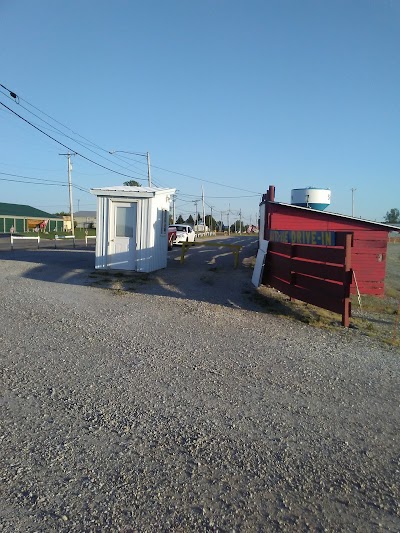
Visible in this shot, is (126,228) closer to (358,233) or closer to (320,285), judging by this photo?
(320,285)

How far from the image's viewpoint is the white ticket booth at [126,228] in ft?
48.2

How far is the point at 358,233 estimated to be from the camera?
1642 centimetres

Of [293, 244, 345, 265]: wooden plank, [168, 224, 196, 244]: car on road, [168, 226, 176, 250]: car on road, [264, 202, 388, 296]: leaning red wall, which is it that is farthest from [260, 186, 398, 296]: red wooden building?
[168, 224, 196, 244]: car on road

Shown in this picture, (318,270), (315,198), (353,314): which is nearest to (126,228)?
(318,270)

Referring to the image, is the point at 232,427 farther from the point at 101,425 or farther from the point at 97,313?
the point at 97,313

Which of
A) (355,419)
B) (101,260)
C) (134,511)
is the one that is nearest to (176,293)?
(101,260)

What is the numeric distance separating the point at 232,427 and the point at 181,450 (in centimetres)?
64

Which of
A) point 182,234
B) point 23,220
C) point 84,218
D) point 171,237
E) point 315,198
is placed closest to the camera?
point 315,198

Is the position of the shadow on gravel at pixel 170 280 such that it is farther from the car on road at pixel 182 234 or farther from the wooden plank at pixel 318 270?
the car on road at pixel 182 234

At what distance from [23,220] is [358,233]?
76.5 m

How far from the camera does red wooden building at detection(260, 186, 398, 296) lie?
15664mm

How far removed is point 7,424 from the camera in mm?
4121

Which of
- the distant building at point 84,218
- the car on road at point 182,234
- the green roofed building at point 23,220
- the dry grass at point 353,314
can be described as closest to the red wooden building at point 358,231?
the dry grass at point 353,314

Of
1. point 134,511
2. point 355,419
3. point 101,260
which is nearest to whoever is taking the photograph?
point 134,511
